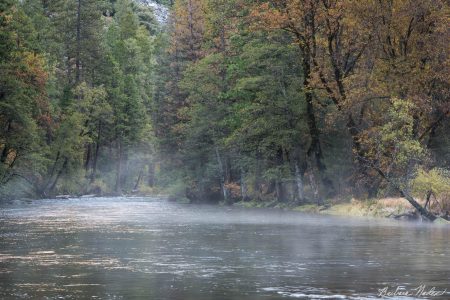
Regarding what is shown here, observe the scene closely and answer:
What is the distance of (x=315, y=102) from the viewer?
55.8m

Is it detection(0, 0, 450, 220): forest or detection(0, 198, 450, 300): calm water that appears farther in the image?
detection(0, 0, 450, 220): forest

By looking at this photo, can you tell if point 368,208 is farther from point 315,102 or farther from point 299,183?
point 299,183

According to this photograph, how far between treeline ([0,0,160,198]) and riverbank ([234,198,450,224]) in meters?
25.7

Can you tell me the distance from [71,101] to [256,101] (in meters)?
39.2

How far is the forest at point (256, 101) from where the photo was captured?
4766 cm

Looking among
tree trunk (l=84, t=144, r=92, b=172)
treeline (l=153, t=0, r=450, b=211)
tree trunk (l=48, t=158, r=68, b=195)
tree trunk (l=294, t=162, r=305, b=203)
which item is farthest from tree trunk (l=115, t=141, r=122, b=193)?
tree trunk (l=294, t=162, r=305, b=203)

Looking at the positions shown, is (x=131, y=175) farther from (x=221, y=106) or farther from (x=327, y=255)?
(x=327, y=255)

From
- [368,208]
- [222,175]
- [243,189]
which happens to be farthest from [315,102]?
[222,175]

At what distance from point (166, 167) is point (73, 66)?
1244 inches

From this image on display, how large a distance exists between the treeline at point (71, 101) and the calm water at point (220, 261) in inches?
1237

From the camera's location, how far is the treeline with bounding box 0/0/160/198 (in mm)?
67000

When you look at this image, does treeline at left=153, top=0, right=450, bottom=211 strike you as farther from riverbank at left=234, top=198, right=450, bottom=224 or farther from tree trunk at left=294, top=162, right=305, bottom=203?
riverbank at left=234, top=198, right=450, bottom=224

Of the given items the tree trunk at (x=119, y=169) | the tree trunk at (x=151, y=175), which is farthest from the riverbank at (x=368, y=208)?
the tree trunk at (x=151, y=175)

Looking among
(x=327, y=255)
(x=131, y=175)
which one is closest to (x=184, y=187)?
(x=131, y=175)
